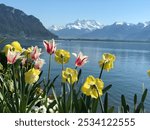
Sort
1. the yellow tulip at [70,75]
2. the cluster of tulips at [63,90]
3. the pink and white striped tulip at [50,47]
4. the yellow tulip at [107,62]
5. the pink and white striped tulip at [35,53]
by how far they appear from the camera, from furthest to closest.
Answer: the pink and white striped tulip at [35,53], the pink and white striped tulip at [50,47], the yellow tulip at [107,62], the yellow tulip at [70,75], the cluster of tulips at [63,90]

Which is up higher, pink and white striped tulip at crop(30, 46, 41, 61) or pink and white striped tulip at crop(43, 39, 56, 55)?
pink and white striped tulip at crop(43, 39, 56, 55)

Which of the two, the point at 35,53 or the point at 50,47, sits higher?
the point at 50,47

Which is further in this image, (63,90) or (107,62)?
(107,62)

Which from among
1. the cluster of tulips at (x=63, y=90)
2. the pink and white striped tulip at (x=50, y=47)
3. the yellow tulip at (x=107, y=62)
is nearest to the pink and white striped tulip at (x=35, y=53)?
the cluster of tulips at (x=63, y=90)

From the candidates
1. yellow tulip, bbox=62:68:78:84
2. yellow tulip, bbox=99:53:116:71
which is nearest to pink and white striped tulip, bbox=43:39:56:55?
yellow tulip, bbox=99:53:116:71

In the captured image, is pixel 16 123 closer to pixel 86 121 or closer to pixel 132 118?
pixel 86 121

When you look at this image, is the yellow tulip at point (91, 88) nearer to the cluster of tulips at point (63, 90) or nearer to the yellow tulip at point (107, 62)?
the cluster of tulips at point (63, 90)

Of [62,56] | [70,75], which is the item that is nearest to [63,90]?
[70,75]

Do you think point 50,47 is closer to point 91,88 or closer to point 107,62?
point 107,62

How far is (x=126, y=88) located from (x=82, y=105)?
97.2ft

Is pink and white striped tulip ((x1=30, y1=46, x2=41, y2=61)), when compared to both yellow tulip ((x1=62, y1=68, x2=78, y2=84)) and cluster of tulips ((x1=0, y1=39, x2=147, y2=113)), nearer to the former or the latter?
cluster of tulips ((x1=0, y1=39, x2=147, y2=113))

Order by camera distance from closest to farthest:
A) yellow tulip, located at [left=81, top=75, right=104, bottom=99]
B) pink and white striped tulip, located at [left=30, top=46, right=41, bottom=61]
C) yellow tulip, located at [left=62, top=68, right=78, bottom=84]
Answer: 1. yellow tulip, located at [left=81, top=75, right=104, bottom=99]
2. yellow tulip, located at [left=62, top=68, right=78, bottom=84]
3. pink and white striped tulip, located at [left=30, top=46, right=41, bottom=61]

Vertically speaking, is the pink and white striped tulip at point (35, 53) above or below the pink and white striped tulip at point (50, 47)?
below

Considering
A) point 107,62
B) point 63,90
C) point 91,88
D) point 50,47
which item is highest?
point 50,47
